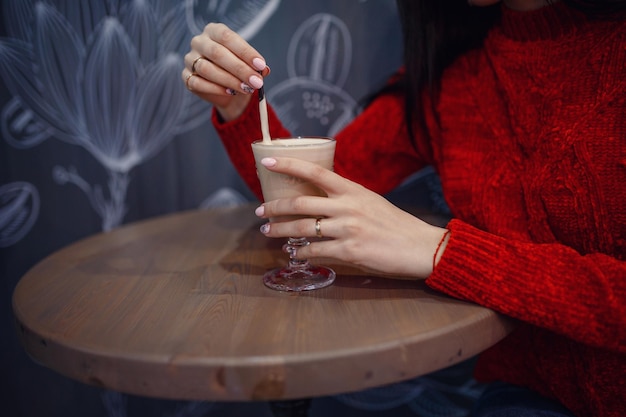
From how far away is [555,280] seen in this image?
73 centimetres

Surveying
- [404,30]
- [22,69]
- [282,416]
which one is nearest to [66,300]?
[282,416]

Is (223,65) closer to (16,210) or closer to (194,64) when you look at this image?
(194,64)

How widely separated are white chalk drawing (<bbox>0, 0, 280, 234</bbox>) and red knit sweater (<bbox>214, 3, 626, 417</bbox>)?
0.38m

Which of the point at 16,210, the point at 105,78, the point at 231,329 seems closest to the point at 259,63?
the point at 231,329

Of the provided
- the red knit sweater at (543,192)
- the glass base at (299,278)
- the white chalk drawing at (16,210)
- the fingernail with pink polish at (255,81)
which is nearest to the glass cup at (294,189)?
the glass base at (299,278)

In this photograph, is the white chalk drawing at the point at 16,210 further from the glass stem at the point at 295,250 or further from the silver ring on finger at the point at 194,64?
the glass stem at the point at 295,250

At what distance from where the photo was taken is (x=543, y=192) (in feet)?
3.03

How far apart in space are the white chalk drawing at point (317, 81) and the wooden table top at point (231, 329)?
0.65m

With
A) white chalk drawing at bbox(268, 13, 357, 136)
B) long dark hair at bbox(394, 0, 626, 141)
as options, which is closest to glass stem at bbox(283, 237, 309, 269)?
long dark hair at bbox(394, 0, 626, 141)

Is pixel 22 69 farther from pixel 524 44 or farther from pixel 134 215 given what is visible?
pixel 524 44

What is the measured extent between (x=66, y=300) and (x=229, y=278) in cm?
27

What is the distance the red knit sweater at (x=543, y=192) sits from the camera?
2.39 feet

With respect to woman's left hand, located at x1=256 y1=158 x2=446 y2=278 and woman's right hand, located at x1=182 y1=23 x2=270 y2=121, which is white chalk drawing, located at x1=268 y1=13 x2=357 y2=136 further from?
woman's left hand, located at x1=256 y1=158 x2=446 y2=278

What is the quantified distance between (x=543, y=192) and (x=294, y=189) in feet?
1.53
